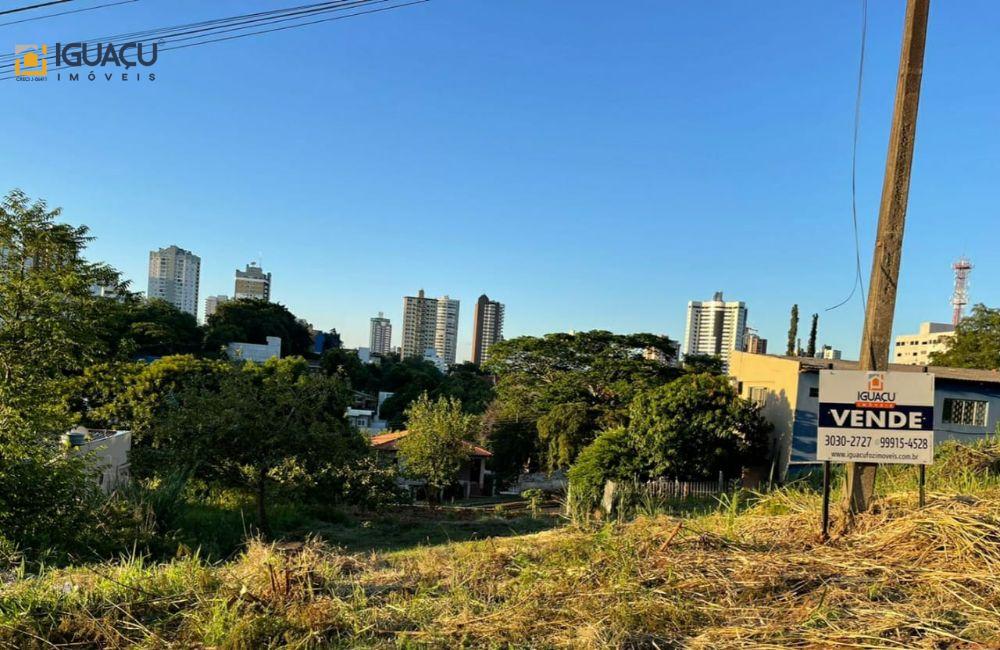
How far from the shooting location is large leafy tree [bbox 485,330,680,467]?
3123 centimetres

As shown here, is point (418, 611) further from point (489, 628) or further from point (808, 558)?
point (808, 558)

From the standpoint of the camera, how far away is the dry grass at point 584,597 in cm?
297

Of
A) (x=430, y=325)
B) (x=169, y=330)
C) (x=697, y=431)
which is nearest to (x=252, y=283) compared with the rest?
(x=430, y=325)

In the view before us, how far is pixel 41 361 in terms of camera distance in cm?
1267

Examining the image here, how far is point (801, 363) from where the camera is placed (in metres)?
22.0

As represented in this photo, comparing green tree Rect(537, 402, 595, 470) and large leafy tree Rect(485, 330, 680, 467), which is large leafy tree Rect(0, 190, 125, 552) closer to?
green tree Rect(537, 402, 595, 470)

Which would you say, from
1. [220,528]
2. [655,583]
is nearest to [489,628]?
Answer: [655,583]

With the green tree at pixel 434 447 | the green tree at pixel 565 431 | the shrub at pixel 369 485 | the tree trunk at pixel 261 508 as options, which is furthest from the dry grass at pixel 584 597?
the green tree at pixel 565 431

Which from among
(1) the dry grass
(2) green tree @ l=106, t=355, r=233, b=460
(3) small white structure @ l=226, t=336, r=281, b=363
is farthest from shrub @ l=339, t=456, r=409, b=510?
(3) small white structure @ l=226, t=336, r=281, b=363

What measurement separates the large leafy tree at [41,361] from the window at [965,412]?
2509 cm

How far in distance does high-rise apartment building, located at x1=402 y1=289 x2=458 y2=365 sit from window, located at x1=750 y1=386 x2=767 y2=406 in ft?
419

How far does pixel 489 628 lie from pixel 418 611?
464mm

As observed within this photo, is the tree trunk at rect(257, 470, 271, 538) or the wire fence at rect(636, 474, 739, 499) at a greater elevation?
the tree trunk at rect(257, 470, 271, 538)

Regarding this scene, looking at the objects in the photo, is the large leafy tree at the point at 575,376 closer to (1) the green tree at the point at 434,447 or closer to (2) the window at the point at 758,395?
(2) the window at the point at 758,395
